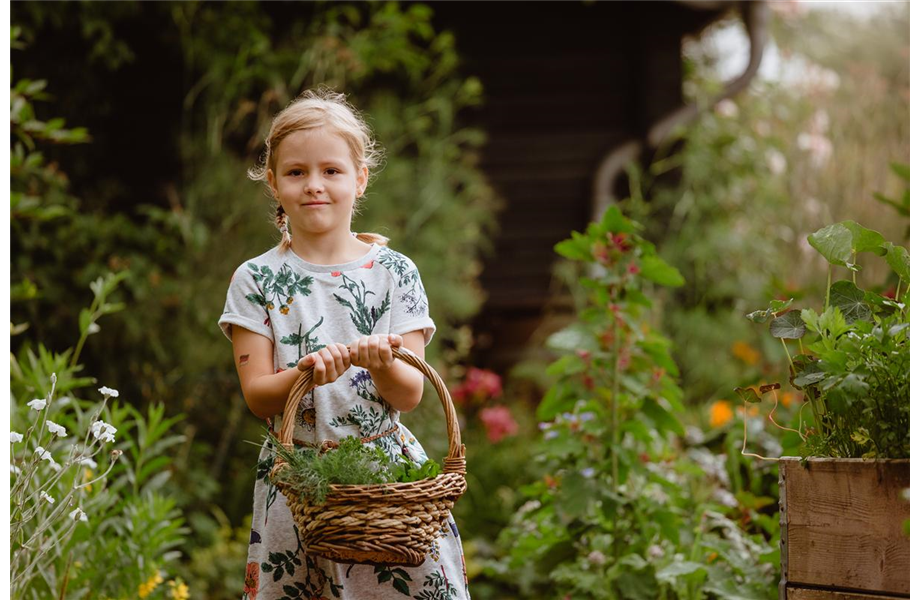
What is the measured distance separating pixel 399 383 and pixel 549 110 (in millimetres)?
6121

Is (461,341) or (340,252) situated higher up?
(340,252)

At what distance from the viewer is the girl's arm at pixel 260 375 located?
2006 millimetres

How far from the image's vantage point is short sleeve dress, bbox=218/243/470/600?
2.09 metres

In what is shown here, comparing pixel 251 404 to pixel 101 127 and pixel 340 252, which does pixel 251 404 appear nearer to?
pixel 340 252

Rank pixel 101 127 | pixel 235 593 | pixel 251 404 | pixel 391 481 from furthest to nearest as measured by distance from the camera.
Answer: pixel 101 127, pixel 235 593, pixel 251 404, pixel 391 481

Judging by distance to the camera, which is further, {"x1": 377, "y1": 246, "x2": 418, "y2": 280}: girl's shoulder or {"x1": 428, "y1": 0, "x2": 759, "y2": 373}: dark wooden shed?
{"x1": 428, "y1": 0, "x2": 759, "y2": 373}: dark wooden shed

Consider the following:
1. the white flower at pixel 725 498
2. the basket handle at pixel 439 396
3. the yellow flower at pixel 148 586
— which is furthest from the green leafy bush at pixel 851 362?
the yellow flower at pixel 148 586

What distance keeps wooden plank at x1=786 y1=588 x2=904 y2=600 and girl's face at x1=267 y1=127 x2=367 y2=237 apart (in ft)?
4.11

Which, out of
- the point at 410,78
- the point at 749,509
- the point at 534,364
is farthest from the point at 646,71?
the point at 749,509

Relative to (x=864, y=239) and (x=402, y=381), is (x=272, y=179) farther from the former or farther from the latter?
(x=864, y=239)

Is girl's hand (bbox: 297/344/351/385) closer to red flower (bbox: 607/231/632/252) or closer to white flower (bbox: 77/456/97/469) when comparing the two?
white flower (bbox: 77/456/97/469)

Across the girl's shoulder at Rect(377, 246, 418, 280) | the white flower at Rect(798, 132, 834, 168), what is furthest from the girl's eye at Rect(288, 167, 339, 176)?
the white flower at Rect(798, 132, 834, 168)

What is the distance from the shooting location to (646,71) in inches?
307

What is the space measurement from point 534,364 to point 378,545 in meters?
5.28
